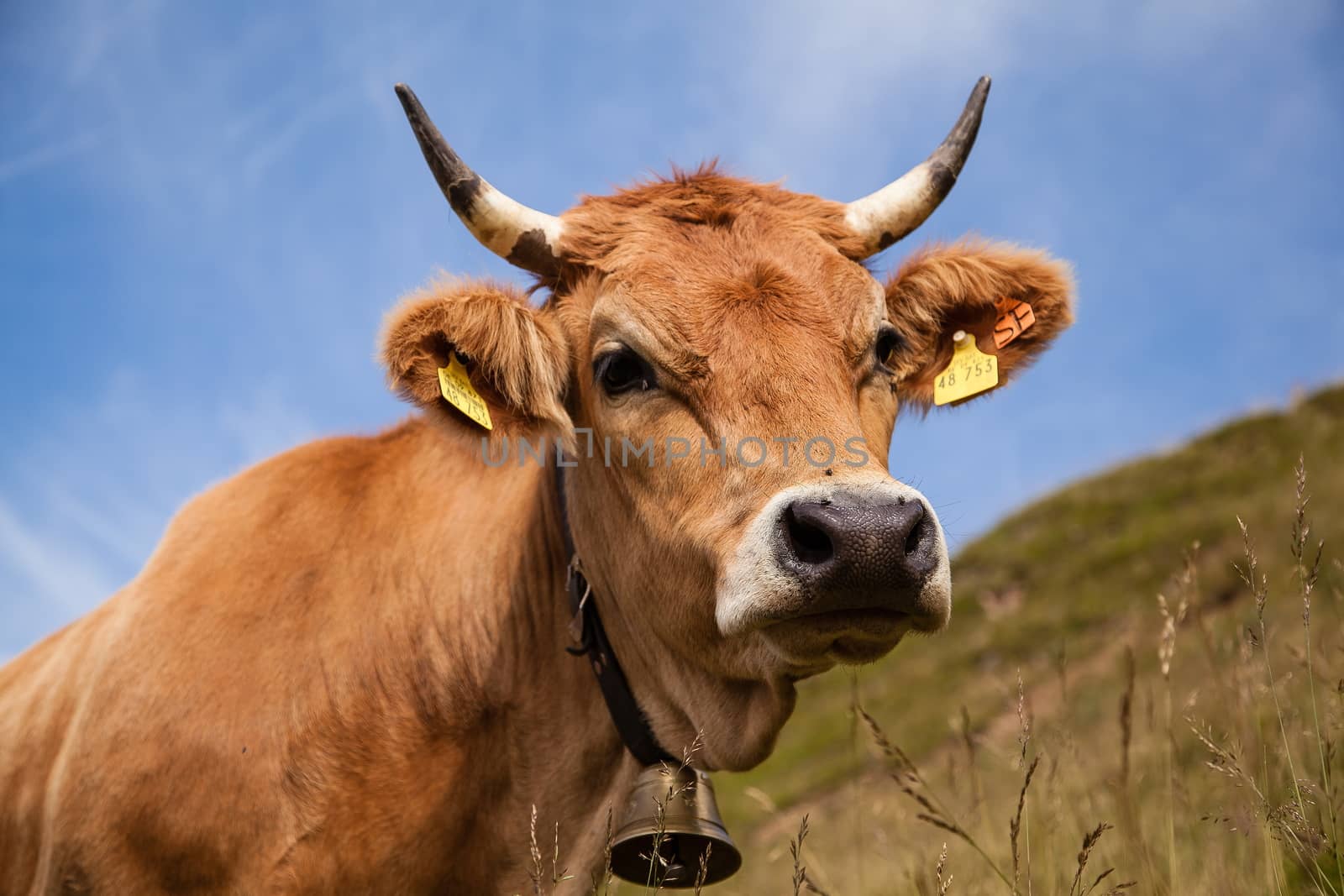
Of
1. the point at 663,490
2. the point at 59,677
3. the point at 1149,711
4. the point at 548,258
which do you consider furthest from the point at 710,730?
the point at 59,677

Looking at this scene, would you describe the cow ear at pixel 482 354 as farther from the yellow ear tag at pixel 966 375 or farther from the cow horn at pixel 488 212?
the yellow ear tag at pixel 966 375

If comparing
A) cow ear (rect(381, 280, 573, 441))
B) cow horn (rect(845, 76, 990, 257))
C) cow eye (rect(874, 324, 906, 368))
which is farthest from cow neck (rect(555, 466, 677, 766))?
cow horn (rect(845, 76, 990, 257))

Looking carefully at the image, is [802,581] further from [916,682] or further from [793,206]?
[916,682]

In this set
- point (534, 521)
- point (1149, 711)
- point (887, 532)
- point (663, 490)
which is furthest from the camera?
point (534, 521)

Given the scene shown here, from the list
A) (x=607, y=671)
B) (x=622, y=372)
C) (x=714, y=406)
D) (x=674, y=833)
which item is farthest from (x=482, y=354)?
(x=674, y=833)

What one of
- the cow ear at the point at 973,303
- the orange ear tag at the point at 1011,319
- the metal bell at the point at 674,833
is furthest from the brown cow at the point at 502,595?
the orange ear tag at the point at 1011,319

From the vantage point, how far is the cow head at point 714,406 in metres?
2.90

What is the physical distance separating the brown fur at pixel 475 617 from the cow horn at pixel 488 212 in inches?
3.7

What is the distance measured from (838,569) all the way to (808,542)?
141 mm

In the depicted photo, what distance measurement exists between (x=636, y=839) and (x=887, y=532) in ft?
5.06

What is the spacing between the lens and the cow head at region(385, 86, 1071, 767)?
2900mm

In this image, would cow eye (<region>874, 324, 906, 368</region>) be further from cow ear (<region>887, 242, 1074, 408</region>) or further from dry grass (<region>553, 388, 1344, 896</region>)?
dry grass (<region>553, 388, 1344, 896</region>)

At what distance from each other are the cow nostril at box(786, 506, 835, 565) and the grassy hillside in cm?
72

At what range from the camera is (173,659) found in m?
3.81
